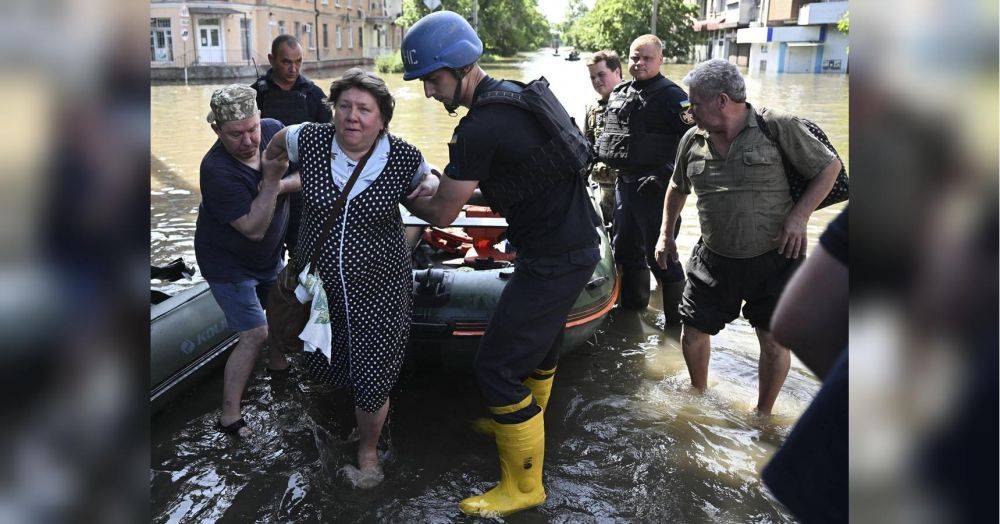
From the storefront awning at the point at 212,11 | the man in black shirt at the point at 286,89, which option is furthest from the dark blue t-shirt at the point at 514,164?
the storefront awning at the point at 212,11

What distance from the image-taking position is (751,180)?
11.1 ft

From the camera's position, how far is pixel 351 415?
3939 mm

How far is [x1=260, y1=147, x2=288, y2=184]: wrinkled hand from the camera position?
124 inches

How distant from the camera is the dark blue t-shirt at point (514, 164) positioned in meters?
2.66

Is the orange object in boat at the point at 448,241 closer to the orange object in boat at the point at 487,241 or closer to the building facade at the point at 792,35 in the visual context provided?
the orange object in boat at the point at 487,241

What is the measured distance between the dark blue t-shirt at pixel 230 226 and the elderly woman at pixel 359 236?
243mm

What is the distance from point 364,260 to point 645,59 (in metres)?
2.86

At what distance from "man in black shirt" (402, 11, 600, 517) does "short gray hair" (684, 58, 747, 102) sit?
2.50 feet

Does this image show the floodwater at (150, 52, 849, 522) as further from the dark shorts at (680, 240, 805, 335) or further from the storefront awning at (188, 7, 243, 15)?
the storefront awning at (188, 7, 243, 15)
